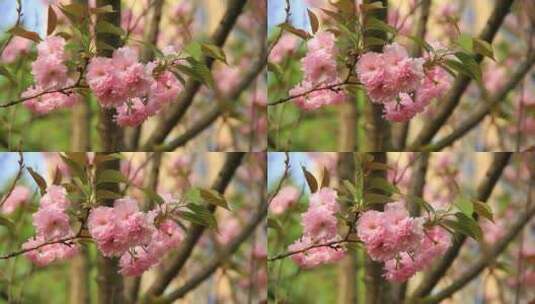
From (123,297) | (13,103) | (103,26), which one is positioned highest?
(103,26)

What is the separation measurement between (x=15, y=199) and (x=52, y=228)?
324 millimetres

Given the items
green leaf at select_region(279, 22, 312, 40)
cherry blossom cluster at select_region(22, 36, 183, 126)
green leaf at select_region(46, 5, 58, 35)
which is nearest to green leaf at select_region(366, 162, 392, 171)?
green leaf at select_region(279, 22, 312, 40)

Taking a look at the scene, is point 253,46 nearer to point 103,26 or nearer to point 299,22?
point 299,22

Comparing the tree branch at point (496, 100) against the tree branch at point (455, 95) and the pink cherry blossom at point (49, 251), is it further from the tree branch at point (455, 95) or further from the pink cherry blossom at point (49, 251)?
the pink cherry blossom at point (49, 251)

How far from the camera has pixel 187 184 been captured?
1924 mm

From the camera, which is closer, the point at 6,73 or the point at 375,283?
the point at 6,73

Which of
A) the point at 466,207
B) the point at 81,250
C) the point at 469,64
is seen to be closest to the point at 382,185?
the point at 466,207

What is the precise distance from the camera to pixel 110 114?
5.13 feet

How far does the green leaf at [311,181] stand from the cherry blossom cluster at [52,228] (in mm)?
376

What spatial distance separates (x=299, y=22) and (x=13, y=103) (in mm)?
486

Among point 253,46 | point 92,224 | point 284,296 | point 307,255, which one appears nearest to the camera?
point 92,224

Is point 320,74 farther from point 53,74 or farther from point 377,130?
point 53,74

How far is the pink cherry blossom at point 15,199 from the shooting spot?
5.78 feet

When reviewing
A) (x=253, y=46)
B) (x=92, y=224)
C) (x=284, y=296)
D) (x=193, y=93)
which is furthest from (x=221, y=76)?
(x=92, y=224)
